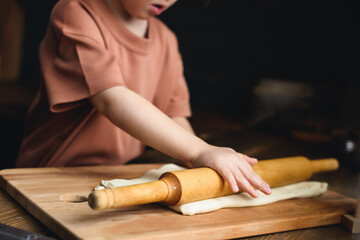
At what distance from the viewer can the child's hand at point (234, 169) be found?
0.64m

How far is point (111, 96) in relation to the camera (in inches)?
29.3

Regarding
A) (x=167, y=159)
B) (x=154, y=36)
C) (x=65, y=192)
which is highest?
(x=154, y=36)

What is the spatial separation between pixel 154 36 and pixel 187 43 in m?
1.44

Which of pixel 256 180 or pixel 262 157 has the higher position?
pixel 256 180

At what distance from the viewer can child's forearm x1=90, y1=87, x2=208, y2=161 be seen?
0.70 meters

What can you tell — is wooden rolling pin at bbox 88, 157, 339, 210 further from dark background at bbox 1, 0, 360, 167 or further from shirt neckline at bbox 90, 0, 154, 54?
dark background at bbox 1, 0, 360, 167

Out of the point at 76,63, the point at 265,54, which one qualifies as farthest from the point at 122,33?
the point at 265,54

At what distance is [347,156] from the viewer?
114 centimetres

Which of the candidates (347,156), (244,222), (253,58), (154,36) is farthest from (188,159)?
(253,58)

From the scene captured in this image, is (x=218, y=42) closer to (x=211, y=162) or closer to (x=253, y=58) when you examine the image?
(x=253, y=58)

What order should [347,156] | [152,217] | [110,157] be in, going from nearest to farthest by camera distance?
1. [152,217]
2. [110,157]
3. [347,156]

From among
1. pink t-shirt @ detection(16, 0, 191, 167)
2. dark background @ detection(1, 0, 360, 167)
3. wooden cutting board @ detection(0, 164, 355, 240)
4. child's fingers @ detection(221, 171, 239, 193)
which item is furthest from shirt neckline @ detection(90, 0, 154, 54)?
dark background @ detection(1, 0, 360, 167)

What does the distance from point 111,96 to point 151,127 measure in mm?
104

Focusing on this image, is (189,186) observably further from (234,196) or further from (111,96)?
(111,96)
